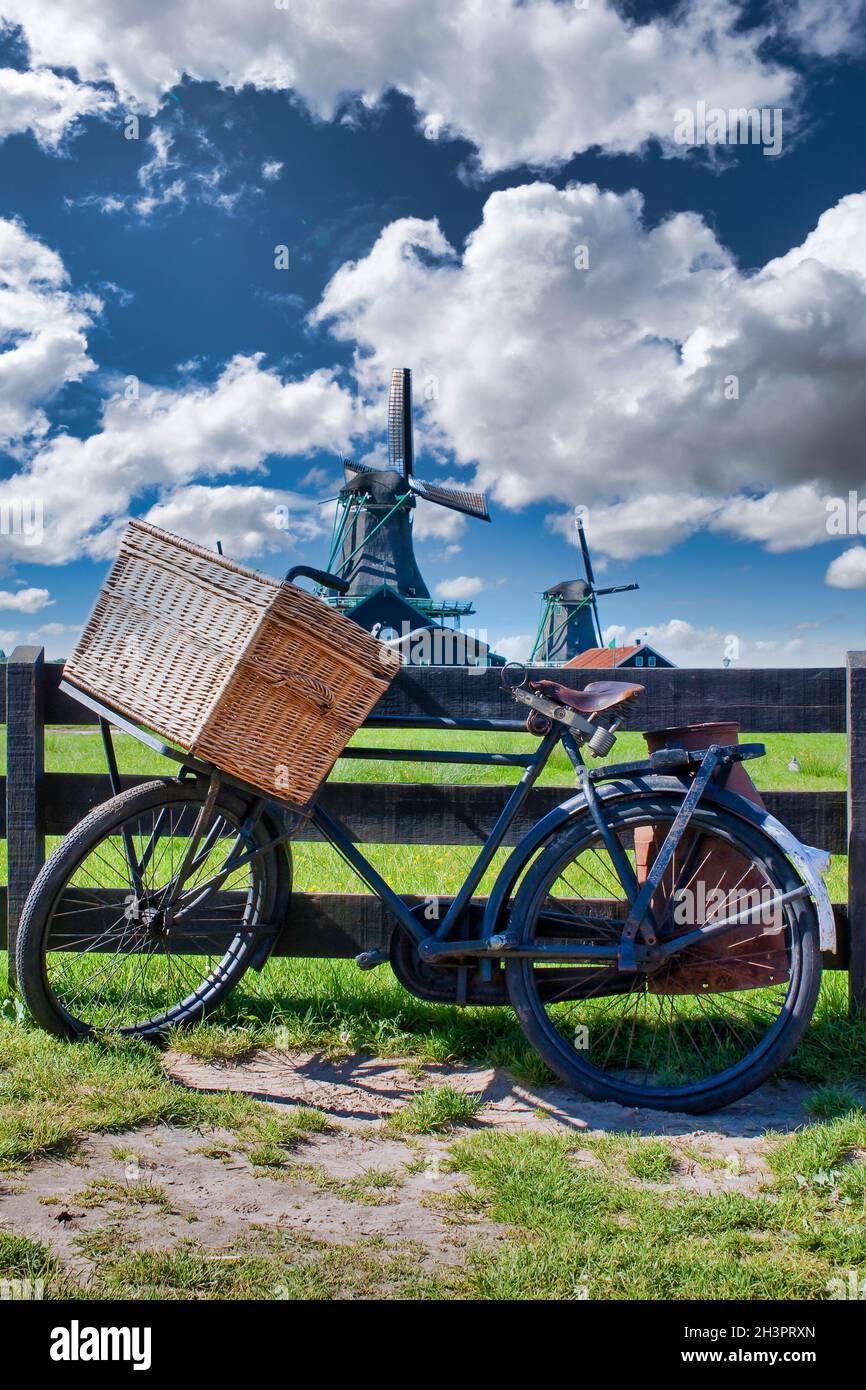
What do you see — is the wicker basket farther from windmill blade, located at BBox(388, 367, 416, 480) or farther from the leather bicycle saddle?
windmill blade, located at BBox(388, 367, 416, 480)

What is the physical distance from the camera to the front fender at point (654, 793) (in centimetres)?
293

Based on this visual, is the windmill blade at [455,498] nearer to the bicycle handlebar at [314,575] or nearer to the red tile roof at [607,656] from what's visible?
the red tile roof at [607,656]

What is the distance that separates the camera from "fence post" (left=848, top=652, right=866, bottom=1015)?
352 centimetres

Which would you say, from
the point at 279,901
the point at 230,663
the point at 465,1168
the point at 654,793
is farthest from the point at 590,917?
the point at 230,663

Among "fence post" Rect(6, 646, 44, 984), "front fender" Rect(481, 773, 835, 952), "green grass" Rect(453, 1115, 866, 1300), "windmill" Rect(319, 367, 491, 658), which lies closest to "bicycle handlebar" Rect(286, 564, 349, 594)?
"front fender" Rect(481, 773, 835, 952)

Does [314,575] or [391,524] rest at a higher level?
[391,524]

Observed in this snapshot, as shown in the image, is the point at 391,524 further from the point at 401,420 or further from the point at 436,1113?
the point at 436,1113

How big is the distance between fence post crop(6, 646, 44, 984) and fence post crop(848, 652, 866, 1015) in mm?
3336

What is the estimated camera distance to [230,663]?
278cm

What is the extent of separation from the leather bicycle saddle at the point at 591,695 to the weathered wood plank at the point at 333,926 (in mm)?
1225

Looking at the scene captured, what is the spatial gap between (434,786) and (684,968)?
1.22 meters

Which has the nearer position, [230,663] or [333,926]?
[230,663]

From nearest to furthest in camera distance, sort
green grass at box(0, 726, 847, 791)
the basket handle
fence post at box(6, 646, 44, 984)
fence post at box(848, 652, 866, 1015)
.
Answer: the basket handle
fence post at box(848, 652, 866, 1015)
fence post at box(6, 646, 44, 984)
green grass at box(0, 726, 847, 791)
